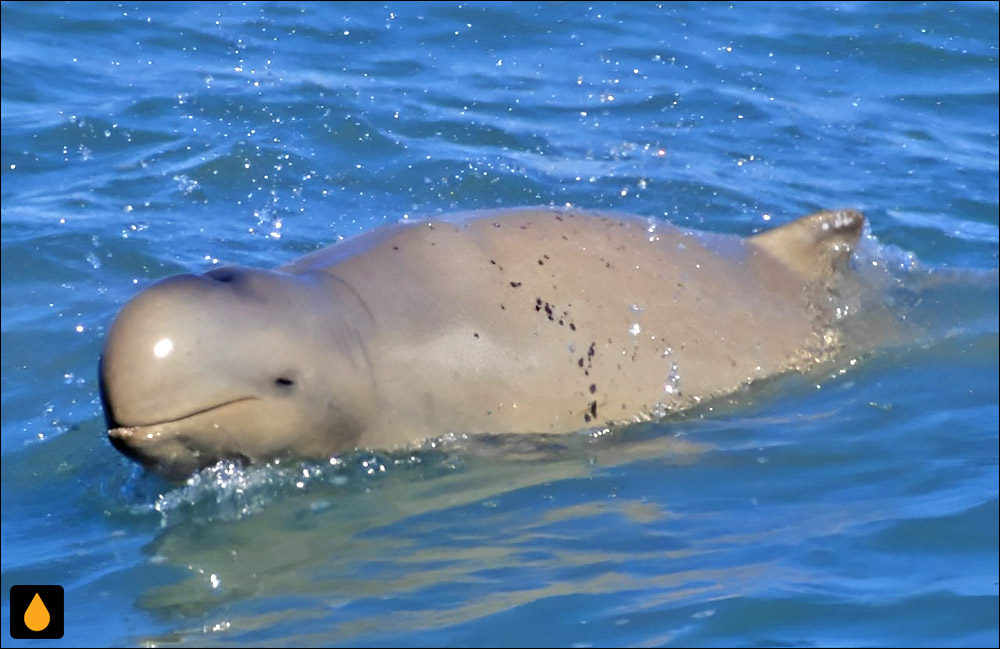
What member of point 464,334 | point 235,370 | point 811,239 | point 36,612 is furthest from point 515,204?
point 36,612

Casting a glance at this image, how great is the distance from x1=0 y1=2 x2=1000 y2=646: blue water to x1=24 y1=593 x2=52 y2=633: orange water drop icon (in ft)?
Answer: 0.43

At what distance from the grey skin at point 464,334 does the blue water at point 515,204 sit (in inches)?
9.2

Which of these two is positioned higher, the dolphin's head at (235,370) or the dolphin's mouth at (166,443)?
the dolphin's head at (235,370)

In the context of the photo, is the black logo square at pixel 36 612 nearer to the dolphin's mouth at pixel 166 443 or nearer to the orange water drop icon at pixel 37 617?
the orange water drop icon at pixel 37 617

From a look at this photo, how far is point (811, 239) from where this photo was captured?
9969 mm

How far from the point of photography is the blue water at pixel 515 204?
7141 mm

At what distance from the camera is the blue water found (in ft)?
23.4

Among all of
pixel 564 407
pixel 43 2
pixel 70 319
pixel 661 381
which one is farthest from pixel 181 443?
pixel 43 2

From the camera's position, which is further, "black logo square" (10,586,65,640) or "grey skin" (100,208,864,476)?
"grey skin" (100,208,864,476)

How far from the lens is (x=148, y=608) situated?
23.9ft

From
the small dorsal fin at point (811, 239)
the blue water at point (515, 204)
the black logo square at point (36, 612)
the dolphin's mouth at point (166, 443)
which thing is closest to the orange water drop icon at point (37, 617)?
the black logo square at point (36, 612)

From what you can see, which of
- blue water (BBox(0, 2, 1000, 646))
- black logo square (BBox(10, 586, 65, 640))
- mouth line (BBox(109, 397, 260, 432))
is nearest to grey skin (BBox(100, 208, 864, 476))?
mouth line (BBox(109, 397, 260, 432))

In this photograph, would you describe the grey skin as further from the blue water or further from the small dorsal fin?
the blue water

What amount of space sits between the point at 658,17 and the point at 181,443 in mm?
12436
